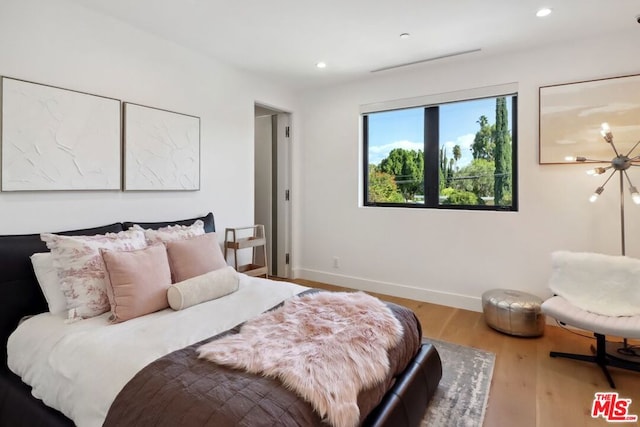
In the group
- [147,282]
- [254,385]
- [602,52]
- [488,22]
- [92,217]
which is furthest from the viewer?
[602,52]

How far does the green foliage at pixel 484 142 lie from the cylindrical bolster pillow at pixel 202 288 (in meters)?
2.74

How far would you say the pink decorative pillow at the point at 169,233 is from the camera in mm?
2279

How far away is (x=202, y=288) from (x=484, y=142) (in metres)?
3.03

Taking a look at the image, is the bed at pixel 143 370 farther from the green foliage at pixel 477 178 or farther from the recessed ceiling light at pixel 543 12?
the recessed ceiling light at pixel 543 12

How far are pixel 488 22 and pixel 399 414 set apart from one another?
9.11 feet

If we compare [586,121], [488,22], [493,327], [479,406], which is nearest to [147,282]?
[479,406]

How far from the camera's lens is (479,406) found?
6.12 feet

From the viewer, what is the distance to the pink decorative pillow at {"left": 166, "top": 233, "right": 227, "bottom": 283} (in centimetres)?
210

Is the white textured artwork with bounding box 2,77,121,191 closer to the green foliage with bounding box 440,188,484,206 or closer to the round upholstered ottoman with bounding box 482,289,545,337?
the green foliage with bounding box 440,188,484,206

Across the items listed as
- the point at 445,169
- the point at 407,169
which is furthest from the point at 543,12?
the point at 407,169

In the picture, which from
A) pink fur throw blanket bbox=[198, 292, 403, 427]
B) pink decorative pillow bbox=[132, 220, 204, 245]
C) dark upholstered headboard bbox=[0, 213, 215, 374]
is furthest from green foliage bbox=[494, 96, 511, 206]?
dark upholstered headboard bbox=[0, 213, 215, 374]

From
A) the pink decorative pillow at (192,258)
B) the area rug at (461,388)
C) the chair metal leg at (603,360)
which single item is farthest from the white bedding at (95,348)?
the chair metal leg at (603,360)

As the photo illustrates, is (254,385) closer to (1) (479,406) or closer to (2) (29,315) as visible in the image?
(1) (479,406)

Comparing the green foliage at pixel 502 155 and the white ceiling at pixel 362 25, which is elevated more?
the white ceiling at pixel 362 25
